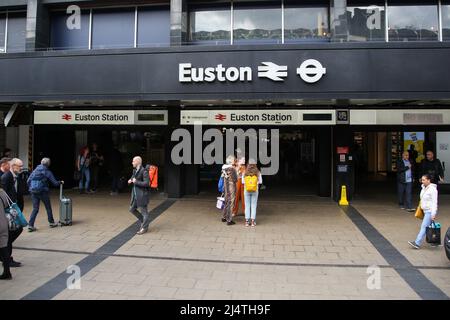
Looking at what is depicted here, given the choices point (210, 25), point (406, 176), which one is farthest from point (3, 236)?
point (406, 176)

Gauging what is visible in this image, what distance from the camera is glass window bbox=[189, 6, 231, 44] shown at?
1165 cm

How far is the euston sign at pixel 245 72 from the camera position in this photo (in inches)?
371

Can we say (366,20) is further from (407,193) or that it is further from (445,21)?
(407,193)

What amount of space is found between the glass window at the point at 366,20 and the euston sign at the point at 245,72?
252 centimetres

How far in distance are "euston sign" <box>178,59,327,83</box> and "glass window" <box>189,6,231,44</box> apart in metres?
2.28

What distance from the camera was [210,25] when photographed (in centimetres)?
1177

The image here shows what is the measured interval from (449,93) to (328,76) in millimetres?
2871

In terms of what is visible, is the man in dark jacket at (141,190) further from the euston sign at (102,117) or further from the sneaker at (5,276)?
the euston sign at (102,117)

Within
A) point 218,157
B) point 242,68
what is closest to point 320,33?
point 242,68

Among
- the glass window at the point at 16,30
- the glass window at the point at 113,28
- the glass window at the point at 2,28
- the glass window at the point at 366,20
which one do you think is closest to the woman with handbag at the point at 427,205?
the glass window at the point at 366,20

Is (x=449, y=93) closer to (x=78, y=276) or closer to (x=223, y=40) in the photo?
(x=223, y=40)

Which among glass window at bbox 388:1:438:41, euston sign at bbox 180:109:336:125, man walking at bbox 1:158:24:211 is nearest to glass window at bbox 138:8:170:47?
euston sign at bbox 180:109:336:125

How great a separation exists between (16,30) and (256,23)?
8063 mm

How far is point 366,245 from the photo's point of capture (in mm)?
7336
